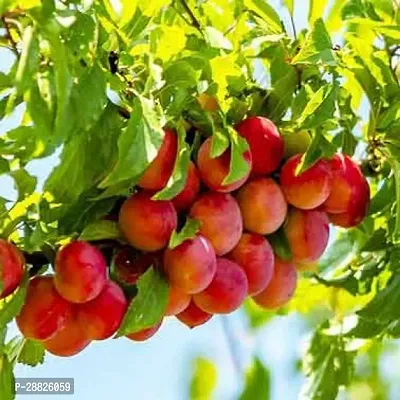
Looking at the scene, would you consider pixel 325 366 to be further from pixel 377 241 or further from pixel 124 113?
pixel 124 113

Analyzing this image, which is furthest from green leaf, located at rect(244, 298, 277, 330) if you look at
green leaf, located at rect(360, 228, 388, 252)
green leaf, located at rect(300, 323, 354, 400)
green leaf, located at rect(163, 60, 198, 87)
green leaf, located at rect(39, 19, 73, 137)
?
green leaf, located at rect(39, 19, 73, 137)

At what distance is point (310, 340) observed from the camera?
1435 mm

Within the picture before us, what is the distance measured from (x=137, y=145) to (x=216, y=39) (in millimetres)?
161

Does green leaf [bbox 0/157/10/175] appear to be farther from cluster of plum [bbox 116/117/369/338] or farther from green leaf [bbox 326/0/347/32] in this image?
green leaf [bbox 326/0/347/32]

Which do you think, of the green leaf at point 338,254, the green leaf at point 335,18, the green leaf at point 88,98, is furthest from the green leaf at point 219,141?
the green leaf at point 338,254

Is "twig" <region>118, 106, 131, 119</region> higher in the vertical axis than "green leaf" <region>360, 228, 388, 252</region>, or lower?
higher

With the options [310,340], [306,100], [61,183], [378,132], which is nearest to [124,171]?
[61,183]

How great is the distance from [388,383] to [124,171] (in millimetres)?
783

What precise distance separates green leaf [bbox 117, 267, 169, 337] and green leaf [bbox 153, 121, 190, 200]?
8cm

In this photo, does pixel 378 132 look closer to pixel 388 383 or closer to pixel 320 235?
pixel 320 235

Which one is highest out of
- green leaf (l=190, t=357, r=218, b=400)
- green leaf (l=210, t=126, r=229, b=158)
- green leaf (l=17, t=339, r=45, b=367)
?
green leaf (l=210, t=126, r=229, b=158)

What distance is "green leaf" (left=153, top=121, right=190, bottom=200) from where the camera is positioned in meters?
0.88

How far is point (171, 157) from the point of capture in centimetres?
91

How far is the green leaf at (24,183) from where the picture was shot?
941 millimetres
